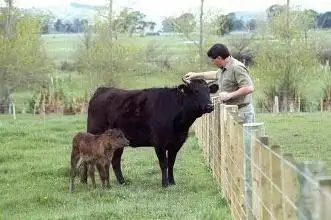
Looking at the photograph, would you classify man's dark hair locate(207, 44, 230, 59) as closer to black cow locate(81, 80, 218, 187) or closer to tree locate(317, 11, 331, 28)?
black cow locate(81, 80, 218, 187)

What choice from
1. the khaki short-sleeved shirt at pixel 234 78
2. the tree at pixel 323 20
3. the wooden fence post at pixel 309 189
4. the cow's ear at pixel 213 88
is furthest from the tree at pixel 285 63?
the wooden fence post at pixel 309 189

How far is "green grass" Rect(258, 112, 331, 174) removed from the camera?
670 inches

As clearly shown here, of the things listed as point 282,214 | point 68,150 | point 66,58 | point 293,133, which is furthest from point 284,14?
point 282,214

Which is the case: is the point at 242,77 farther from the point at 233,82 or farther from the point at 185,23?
the point at 185,23

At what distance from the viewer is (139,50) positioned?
184ft

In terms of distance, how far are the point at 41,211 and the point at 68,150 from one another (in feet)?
27.2

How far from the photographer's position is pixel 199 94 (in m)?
11.0

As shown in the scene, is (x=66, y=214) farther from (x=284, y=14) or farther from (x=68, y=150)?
(x=284, y=14)

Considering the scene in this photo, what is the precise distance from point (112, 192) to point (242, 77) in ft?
7.82

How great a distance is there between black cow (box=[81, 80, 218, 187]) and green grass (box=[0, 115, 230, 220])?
48 centimetres

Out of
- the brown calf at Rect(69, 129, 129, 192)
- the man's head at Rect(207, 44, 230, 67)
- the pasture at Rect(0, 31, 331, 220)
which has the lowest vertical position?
the pasture at Rect(0, 31, 331, 220)

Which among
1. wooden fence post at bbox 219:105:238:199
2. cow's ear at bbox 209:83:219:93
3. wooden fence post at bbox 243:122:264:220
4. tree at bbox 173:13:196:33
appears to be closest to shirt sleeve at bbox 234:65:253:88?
wooden fence post at bbox 219:105:238:199

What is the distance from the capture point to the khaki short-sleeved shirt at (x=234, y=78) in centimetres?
983

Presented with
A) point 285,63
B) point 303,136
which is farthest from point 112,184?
point 285,63
